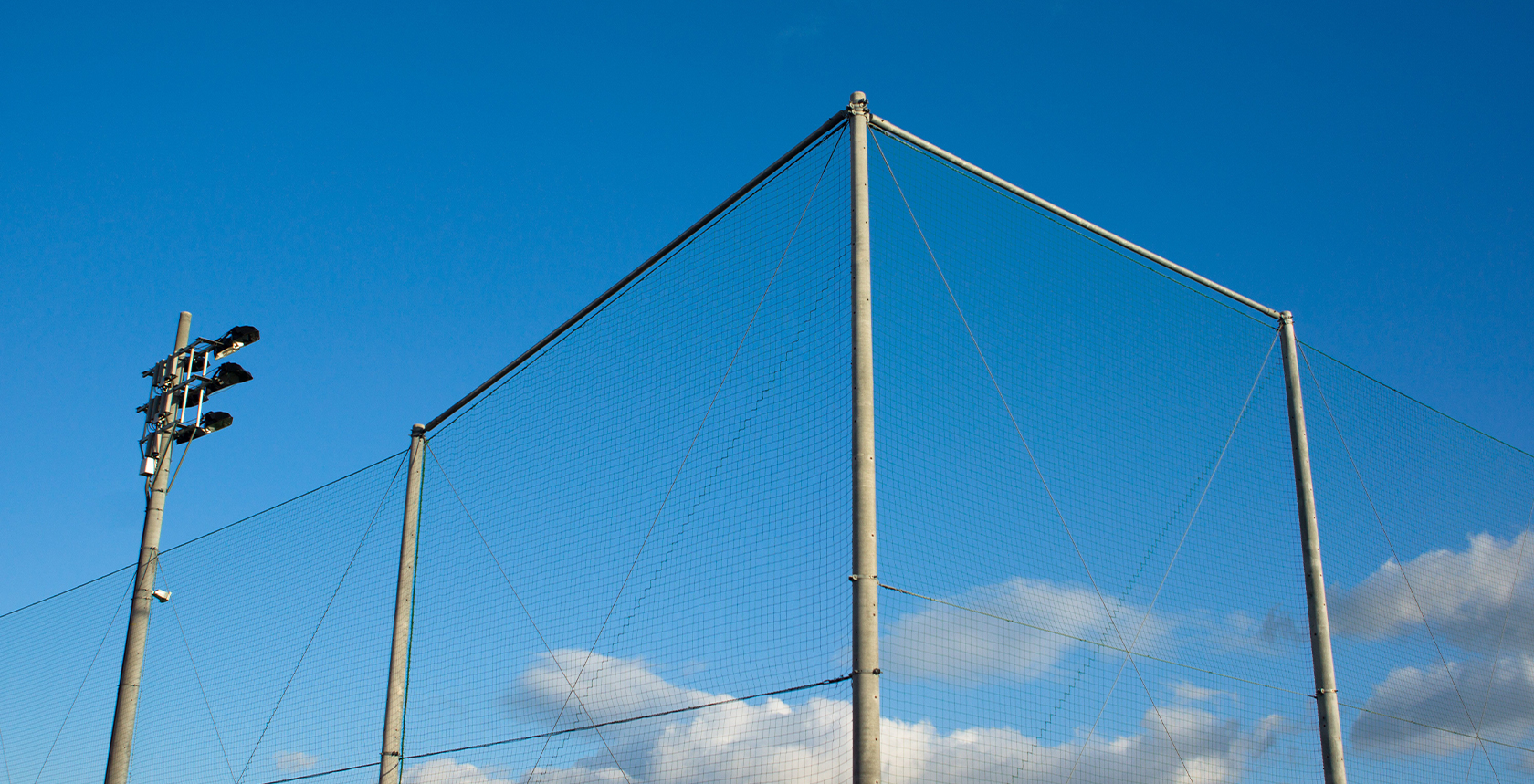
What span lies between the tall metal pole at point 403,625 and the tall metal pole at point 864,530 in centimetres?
423

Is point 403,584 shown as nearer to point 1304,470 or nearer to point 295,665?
point 295,665

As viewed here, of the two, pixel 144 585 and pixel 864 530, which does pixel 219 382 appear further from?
pixel 864 530

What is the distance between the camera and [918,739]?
5.08 metres

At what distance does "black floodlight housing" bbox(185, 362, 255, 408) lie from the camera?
7.90 metres

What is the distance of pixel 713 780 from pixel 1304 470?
4.60 meters

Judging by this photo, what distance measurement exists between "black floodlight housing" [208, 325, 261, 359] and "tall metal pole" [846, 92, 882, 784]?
472 centimetres

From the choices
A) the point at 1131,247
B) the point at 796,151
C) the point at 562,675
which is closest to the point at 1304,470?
the point at 1131,247

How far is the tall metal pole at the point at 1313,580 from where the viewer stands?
7020mm

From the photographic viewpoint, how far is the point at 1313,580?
7.39 m

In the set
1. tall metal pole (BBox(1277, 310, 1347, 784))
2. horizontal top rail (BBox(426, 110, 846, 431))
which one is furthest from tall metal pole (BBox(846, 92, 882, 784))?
tall metal pole (BBox(1277, 310, 1347, 784))

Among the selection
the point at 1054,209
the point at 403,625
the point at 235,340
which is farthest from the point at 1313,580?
the point at 235,340

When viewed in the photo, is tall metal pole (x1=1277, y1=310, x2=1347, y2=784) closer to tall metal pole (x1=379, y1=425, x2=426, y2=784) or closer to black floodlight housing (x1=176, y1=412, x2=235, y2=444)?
tall metal pole (x1=379, y1=425, x2=426, y2=784)

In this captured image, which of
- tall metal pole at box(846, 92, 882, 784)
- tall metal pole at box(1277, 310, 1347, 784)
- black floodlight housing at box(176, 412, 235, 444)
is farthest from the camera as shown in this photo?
black floodlight housing at box(176, 412, 235, 444)

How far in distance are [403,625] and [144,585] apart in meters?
1.63
